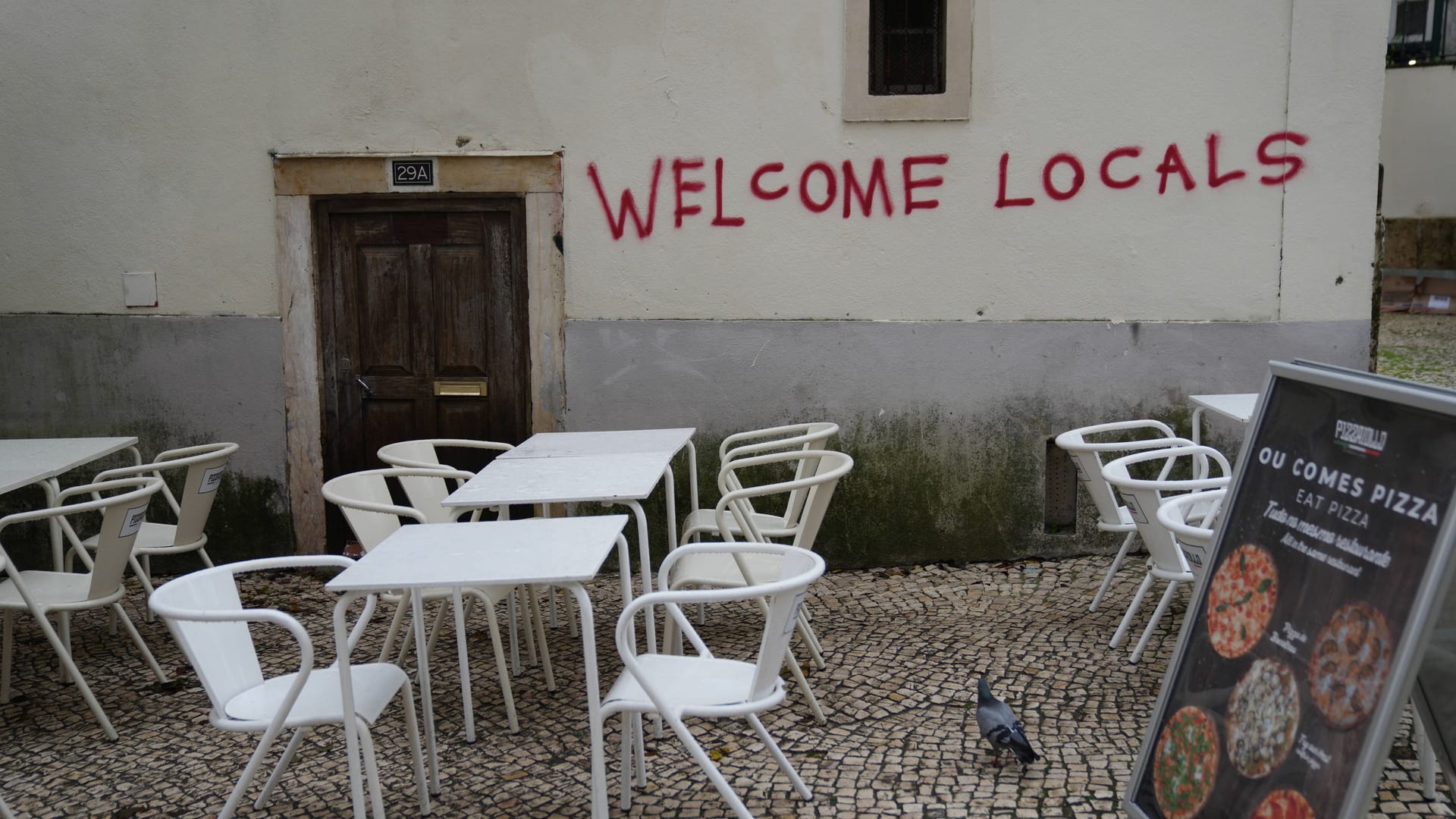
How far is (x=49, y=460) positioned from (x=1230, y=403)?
16.4 ft

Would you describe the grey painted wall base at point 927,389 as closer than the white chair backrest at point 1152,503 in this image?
No

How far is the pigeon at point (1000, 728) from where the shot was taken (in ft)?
11.8

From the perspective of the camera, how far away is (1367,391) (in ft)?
7.55

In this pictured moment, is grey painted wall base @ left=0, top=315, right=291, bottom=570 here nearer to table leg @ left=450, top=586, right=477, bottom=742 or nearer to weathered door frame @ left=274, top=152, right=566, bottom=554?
weathered door frame @ left=274, top=152, right=566, bottom=554

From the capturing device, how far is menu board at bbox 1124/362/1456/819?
2117 mm

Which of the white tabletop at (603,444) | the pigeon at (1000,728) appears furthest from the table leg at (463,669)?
the pigeon at (1000,728)

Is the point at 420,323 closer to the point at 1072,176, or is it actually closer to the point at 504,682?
the point at 504,682

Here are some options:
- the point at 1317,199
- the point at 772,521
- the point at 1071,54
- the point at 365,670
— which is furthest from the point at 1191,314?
the point at 365,670

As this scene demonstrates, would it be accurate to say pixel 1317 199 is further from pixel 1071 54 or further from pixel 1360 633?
pixel 1360 633

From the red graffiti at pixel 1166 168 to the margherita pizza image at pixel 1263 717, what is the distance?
13.2ft

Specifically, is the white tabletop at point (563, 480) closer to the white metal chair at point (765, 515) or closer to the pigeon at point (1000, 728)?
the white metal chair at point (765, 515)

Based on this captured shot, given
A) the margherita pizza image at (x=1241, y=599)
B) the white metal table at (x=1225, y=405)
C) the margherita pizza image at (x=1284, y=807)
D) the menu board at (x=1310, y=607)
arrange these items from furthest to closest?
the white metal table at (x=1225, y=405), the margherita pizza image at (x=1241, y=599), the margherita pizza image at (x=1284, y=807), the menu board at (x=1310, y=607)

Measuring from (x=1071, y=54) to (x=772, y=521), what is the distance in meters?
2.90

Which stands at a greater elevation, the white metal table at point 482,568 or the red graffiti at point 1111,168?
the red graffiti at point 1111,168
